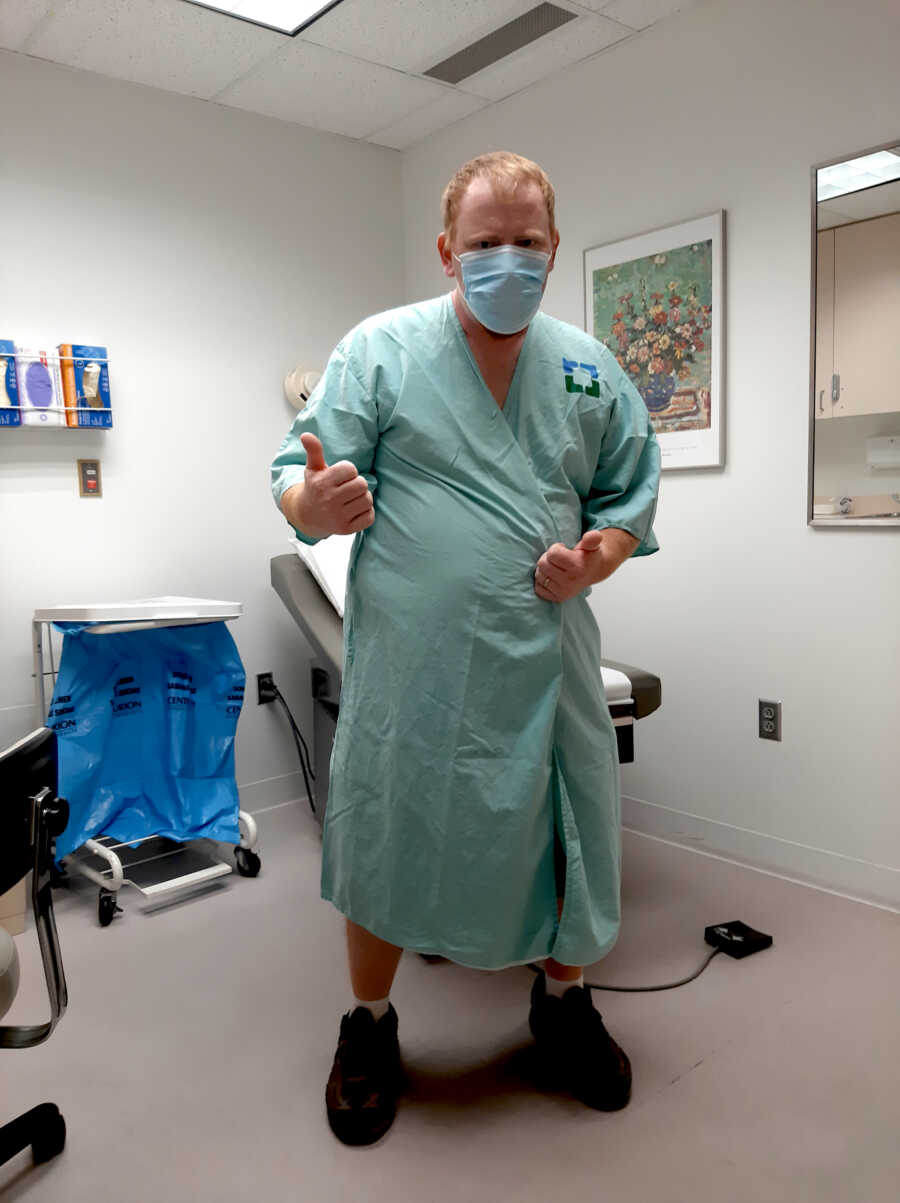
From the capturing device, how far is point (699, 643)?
2906 millimetres

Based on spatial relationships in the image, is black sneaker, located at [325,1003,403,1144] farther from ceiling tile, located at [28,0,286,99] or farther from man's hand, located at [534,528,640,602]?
ceiling tile, located at [28,0,286,99]

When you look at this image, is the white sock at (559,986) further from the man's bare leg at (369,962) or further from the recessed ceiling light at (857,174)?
the recessed ceiling light at (857,174)

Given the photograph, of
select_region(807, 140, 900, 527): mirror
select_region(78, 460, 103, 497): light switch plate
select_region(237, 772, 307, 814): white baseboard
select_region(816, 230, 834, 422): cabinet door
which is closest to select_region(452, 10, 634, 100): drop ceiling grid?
select_region(807, 140, 900, 527): mirror

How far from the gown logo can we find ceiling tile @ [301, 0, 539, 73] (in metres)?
1.58

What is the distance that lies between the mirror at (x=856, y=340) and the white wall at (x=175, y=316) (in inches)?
72.2

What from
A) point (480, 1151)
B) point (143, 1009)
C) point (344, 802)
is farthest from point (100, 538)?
point (480, 1151)

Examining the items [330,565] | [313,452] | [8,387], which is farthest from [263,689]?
[313,452]

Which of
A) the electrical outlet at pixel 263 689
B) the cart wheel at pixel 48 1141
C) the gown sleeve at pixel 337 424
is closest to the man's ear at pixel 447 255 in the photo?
the gown sleeve at pixel 337 424

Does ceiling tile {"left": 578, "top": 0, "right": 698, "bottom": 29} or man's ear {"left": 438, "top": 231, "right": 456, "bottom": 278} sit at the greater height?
ceiling tile {"left": 578, "top": 0, "right": 698, "bottom": 29}

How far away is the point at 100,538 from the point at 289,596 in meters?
0.72

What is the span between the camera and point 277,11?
263 cm

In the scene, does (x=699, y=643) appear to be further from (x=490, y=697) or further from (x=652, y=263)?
(x=490, y=697)

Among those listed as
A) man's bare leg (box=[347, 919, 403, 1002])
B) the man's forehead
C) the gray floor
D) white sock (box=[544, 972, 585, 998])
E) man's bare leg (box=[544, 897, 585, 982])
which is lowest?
the gray floor

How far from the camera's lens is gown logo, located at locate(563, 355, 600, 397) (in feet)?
5.31
